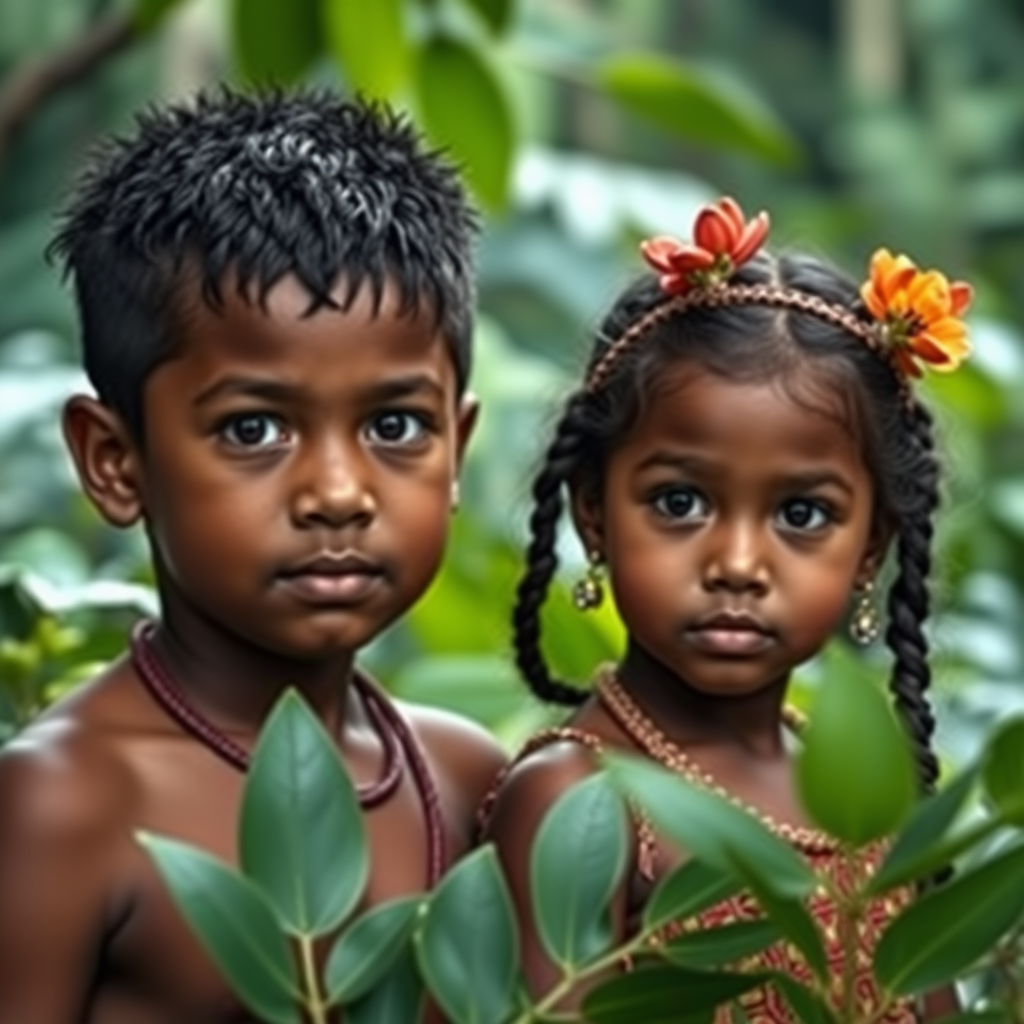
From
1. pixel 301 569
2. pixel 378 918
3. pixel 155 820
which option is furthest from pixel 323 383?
pixel 378 918

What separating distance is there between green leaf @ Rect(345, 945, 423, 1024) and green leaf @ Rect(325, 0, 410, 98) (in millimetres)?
1821

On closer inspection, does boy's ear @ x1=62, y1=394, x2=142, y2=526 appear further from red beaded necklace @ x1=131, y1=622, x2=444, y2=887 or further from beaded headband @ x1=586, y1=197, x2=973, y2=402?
beaded headband @ x1=586, y1=197, x2=973, y2=402

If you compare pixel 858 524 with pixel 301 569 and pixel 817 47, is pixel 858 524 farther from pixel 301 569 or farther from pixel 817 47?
pixel 817 47

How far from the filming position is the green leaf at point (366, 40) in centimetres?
331

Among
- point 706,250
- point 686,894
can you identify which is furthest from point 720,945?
point 706,250

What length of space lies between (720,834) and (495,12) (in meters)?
2.12

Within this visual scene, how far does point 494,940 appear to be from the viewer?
1490mm

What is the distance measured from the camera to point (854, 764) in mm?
1351

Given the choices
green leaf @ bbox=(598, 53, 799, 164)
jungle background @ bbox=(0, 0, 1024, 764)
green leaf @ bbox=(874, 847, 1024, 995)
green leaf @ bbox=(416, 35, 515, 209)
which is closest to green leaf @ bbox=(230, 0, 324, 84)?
jungle background @ bbox=(0, 0, 1024, 764)

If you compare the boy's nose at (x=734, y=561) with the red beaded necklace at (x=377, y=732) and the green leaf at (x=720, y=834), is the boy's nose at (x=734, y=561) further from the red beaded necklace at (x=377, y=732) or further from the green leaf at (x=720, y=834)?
the green leaf at (x=720, y=834)

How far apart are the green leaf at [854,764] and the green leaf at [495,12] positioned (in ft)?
6.90

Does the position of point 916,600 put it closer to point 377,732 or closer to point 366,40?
point 377,732

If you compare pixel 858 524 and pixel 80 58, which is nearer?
pixel 858 524

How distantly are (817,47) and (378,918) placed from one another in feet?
32.4
